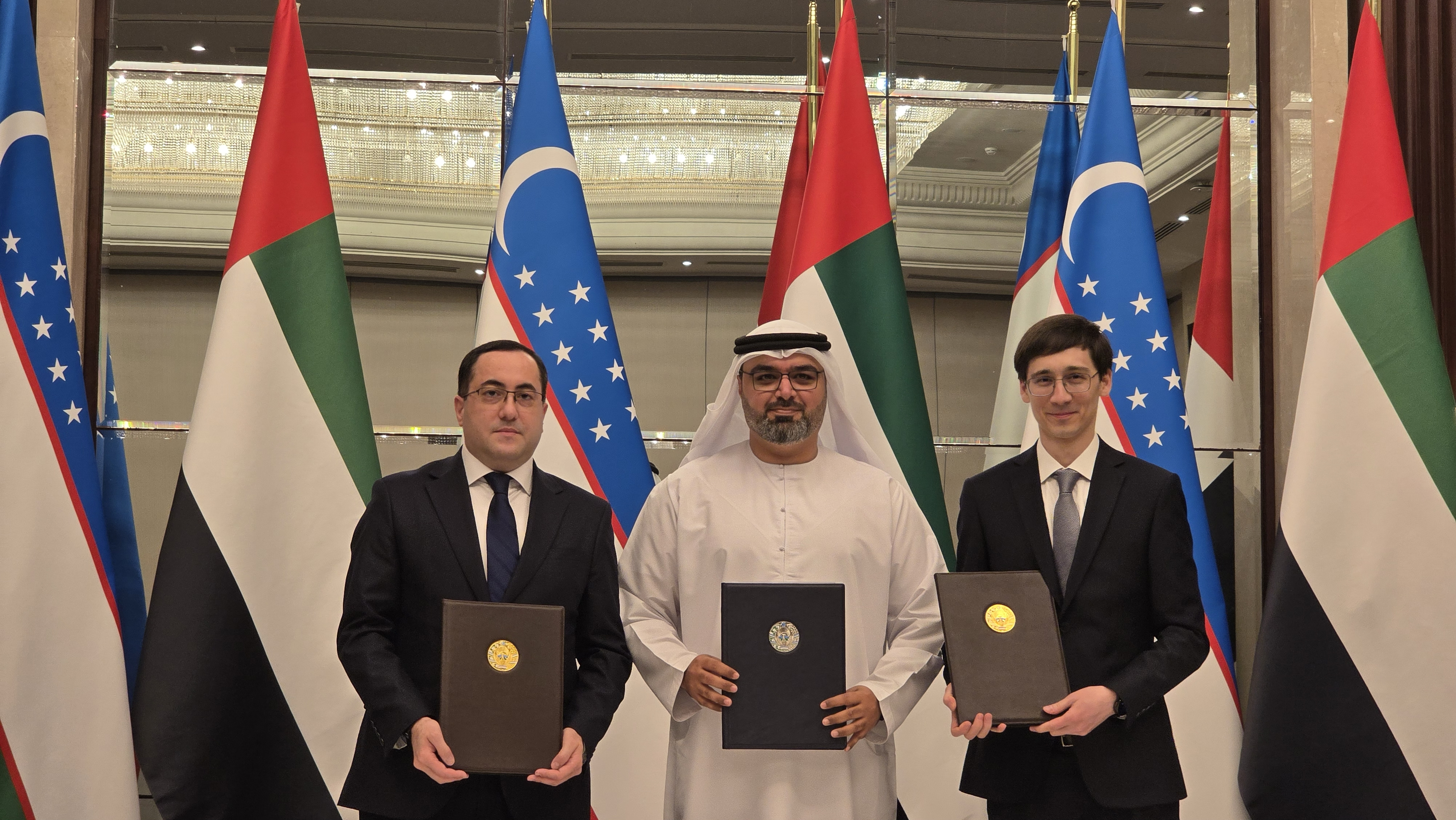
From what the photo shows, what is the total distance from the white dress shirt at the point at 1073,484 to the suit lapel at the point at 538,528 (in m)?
0.98

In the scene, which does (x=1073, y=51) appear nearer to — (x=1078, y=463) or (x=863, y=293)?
(x=863, y=293)

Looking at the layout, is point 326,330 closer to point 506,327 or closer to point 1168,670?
point 506,327

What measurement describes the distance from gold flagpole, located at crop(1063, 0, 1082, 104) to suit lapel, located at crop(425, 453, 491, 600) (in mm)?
2523

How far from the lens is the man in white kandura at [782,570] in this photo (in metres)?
2.59

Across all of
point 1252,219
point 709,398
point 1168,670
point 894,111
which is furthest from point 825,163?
point 1168,670

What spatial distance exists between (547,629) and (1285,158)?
2.90 metres

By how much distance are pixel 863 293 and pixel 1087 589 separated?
135cm

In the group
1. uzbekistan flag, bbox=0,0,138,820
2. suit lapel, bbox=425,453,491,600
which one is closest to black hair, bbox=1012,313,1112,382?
suit lapel, bbox=425,453,491,600

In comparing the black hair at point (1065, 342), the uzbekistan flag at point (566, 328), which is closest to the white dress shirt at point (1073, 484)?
the black hair at point (1065, 342)

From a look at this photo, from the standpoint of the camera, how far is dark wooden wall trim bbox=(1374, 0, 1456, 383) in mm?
3607

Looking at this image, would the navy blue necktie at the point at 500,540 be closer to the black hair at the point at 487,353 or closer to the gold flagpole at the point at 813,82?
the black hair at the point at 487,353

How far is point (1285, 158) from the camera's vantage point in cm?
391

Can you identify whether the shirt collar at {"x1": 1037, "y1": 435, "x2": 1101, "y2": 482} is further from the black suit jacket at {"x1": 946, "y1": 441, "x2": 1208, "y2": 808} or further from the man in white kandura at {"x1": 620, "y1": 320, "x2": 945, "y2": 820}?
the man in white kandura at {"x1": 620, "y1": 320, "x2": 945, "y2": 820}

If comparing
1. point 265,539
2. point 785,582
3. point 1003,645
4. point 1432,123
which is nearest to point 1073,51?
point 1432,123
